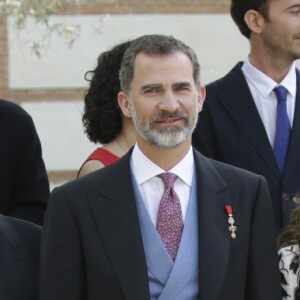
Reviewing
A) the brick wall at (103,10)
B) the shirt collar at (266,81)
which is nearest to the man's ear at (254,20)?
the shirt collar at (266,81)

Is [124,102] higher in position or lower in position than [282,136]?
higher

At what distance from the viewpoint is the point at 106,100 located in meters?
5.18

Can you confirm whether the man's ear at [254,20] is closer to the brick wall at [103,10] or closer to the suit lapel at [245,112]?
the suit lapel at [245,112]

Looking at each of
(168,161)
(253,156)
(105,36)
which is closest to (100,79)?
(253,156)

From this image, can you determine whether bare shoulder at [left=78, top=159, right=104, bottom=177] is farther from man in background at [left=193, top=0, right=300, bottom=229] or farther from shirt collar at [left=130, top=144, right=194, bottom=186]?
shirt collar at [left=130, top=144, right=194, bottom=186]

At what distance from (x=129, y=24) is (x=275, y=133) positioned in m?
6.12

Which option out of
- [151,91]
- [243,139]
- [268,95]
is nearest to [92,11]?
[268,95]

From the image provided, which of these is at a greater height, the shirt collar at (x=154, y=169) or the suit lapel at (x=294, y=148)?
the shirt collar at (x=154, y=169)

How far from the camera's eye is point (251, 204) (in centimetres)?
407

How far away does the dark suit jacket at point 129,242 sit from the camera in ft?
12.8

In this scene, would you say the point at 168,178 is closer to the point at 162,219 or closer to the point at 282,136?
the point at 162,219

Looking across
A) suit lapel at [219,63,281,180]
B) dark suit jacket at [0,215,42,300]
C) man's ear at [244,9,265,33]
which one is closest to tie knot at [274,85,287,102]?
suit lapel at [219,63,281,180]

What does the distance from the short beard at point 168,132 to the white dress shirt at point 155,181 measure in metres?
0.10

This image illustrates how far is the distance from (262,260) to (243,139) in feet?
3.11
